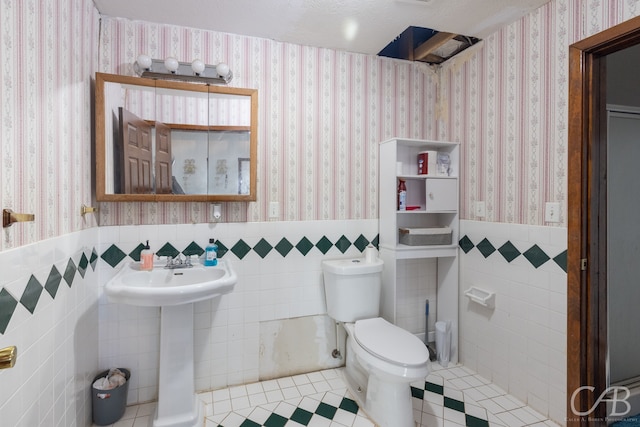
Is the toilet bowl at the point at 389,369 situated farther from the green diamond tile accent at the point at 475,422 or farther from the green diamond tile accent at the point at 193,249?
the green diamond tile accent at the point at 193,249

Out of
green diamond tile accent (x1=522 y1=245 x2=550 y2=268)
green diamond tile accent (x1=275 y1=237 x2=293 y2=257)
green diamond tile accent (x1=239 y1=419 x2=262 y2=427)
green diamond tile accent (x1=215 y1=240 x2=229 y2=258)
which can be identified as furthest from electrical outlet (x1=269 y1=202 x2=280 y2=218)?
green diamond tile accent (x1=522 y1=245 x2=550 y2=268)

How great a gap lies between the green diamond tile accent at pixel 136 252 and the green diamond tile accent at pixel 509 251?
2154mm

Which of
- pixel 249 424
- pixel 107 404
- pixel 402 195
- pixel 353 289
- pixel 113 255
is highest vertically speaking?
pixel 402 195

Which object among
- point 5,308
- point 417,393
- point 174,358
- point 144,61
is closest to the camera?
point 5,308

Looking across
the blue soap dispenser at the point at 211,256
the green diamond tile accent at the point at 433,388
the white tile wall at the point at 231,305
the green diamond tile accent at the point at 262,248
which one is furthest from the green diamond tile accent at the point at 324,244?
the green diamond tile accent at the point at 433,388

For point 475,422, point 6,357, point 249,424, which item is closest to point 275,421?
point 249,424

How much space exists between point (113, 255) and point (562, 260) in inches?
95.9

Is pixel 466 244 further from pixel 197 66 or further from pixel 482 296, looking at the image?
pixel 197 66

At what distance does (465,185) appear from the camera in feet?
8.09

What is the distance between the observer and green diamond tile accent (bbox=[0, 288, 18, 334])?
3.20 feet

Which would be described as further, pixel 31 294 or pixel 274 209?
pixel 274 209

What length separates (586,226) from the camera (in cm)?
170

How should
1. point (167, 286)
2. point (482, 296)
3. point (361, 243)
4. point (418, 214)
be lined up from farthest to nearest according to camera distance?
point (418, 214), point (361, 243), point (482, 296), point (167, 286)

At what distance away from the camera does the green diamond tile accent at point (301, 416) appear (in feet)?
6.16
